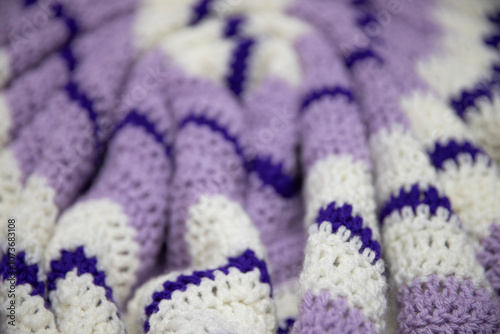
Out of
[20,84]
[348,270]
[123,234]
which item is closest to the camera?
[348,270]

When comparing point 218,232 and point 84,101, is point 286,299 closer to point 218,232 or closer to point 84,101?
point 218,232

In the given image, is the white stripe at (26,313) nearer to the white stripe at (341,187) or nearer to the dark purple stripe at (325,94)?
the white stripe at (341,187)

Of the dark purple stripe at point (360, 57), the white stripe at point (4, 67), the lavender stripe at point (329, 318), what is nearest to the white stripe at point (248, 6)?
the dark purple stripe at point (360, 57)

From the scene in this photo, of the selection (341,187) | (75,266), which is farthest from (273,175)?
(75,266)

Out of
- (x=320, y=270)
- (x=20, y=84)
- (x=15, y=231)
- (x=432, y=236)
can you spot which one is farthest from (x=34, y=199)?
(x=432, y=236)

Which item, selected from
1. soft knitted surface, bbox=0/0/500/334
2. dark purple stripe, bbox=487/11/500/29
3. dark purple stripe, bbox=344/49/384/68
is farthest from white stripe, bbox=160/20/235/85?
dark purple stripe, bbox=487/11/500/29

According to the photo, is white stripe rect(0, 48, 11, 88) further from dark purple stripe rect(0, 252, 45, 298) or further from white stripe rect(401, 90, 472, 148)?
white stripe rect(401, 90, 472, 148)

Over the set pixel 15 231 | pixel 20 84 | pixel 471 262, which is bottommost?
pixel 471 262

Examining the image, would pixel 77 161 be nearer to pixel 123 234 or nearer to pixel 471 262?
pixel 123 234
